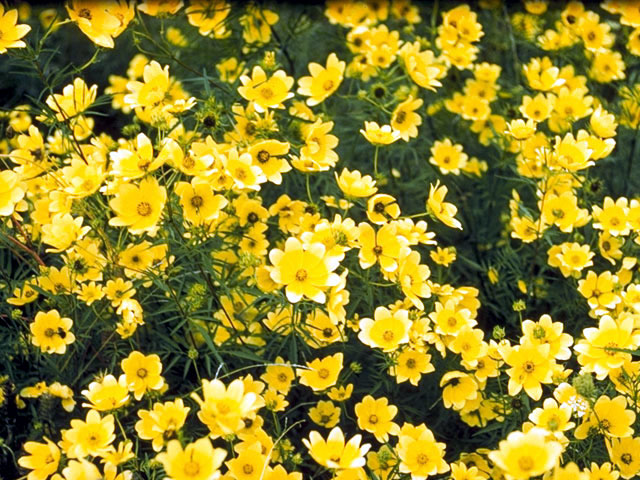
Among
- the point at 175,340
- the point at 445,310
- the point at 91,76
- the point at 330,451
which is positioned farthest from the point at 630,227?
the point at 91,76

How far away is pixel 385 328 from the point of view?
224cm

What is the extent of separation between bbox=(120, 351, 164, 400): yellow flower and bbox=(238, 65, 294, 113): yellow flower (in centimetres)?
80

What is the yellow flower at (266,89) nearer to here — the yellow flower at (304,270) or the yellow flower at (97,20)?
the yellow flower at (97,20)

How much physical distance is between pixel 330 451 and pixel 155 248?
79 cm

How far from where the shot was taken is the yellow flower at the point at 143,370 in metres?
2.17

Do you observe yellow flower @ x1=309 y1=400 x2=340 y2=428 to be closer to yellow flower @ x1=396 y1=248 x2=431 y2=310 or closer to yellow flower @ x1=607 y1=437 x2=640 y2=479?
yellow flower @ x1=396 y1=248 x2=431 y2=310

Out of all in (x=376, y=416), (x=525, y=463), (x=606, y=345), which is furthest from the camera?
(x=376, y=416)

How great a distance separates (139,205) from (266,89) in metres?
0.66

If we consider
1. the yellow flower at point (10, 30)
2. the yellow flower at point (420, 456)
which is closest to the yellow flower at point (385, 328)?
the yellow flower at point (420, 456)

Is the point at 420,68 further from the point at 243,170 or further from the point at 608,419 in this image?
A: the point at 608,419

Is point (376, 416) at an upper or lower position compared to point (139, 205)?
lower

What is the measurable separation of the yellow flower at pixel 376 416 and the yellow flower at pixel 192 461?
0.62 m

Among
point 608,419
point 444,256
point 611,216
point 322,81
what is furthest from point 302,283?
point 611,216

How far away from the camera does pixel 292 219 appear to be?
2561mm
